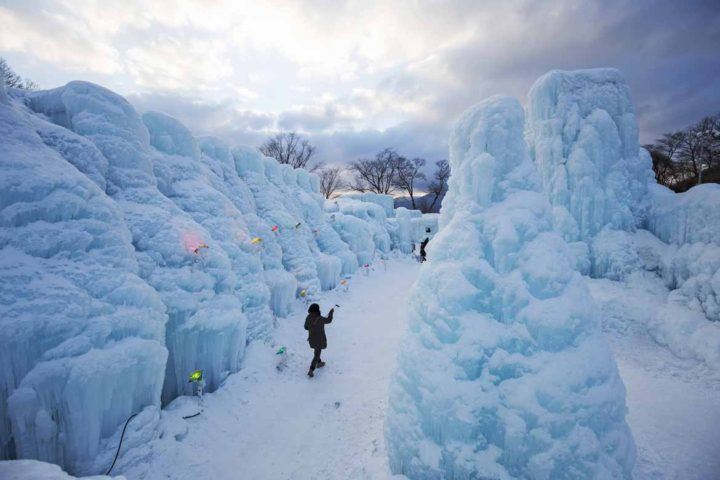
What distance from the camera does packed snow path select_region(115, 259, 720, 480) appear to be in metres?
4.40

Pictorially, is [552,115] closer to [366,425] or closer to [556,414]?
[556,414]

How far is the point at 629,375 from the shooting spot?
6789mm

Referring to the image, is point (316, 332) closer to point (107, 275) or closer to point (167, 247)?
point (167, 247)

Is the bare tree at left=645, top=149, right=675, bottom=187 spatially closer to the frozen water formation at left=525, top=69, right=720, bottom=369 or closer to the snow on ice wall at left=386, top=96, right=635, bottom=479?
the frozen water formation at left=525, top=69, right=720, bottom=369

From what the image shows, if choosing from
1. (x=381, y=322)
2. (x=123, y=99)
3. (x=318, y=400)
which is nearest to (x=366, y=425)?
(x=318, y=400)

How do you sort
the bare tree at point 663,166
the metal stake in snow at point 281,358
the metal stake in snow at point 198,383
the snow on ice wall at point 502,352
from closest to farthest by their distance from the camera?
the snow on ice wall at point 502,352 < the metal stake in snow at point 198,383 < the metal stake in snow at point 281,358 < the bare tree at point 663,166

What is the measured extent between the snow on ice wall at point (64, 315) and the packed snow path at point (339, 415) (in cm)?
86

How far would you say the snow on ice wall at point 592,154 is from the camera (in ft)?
33.4

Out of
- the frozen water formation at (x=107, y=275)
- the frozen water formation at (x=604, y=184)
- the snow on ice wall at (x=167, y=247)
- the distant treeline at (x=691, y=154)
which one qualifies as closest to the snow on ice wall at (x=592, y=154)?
the frozen water formation at (x=604, y=184)

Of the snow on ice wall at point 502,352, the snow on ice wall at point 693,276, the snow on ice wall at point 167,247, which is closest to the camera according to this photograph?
the snow on ice wall at point 502,352

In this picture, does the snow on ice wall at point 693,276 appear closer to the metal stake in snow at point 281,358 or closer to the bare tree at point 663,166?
the metal stake in snow at point 281,358

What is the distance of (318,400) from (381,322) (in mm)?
4581

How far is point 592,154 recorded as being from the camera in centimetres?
1030

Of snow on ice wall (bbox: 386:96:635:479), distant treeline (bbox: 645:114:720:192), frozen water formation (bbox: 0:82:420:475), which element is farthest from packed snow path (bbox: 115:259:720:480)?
distant treeline (bbox: 645:114:720:192)
